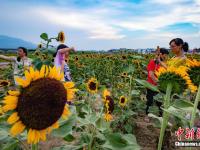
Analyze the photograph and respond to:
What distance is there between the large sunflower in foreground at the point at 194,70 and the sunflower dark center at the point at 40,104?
3.71 feet

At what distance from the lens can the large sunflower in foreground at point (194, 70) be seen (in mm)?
2543

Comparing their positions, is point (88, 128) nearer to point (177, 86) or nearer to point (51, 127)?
point (177, 86)

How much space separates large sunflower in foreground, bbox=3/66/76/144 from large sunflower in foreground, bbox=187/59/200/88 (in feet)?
3.62

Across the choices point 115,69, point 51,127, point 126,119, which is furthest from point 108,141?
point 115,69

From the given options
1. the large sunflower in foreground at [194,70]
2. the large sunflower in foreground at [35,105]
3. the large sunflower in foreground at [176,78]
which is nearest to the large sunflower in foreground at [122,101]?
the large sunflower in foreground at [176,78]

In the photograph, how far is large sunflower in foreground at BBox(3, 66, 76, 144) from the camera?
167 centimetres

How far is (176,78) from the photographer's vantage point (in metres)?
2.72

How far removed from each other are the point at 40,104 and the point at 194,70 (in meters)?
1.28

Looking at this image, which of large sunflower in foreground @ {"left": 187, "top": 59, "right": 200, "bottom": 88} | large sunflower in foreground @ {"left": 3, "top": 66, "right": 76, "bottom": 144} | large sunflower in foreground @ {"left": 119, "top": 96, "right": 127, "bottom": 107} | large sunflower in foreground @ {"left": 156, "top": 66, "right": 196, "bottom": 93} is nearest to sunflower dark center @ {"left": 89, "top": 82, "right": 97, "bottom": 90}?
large sunflower in foreground @ {"left": 119, "top": 96, "right": 127, "bottom": 107}

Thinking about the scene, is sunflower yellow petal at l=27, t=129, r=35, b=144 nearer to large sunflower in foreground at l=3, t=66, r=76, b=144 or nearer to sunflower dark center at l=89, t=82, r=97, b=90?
large sunflower in foreground at l=3, t=66, r=76, b=144

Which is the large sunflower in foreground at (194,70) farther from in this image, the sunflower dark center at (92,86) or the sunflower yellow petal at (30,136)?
the sunflower dark center at (92,86)

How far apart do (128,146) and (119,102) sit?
11.2 ft

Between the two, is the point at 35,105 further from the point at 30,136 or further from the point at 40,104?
the point at 30,136

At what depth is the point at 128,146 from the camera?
194 cm
